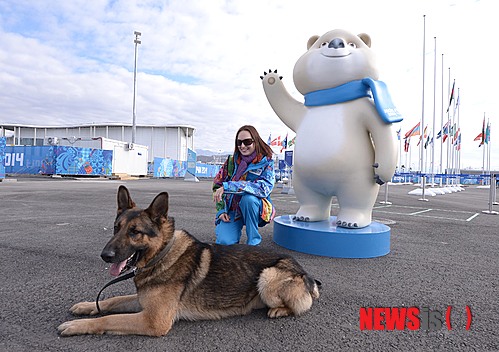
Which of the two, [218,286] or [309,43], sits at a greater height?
[309,43]

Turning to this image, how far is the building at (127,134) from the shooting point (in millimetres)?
36844

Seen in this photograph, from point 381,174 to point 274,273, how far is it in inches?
92.8

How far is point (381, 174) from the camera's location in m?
3.95

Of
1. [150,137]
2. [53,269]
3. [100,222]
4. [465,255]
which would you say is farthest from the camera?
[150,137]

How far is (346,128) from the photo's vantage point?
399cm

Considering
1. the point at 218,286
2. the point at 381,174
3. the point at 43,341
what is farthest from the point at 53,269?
the point at 381,174

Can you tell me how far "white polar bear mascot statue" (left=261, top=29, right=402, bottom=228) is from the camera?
3.92 meters

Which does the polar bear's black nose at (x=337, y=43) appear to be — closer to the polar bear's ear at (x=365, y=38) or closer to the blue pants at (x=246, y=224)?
the polar bear's ear at (x=365, y=38)

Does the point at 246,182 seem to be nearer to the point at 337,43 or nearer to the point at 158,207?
the point at 158,207

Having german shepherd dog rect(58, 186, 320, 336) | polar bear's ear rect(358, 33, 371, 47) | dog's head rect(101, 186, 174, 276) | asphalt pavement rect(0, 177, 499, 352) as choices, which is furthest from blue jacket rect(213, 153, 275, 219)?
polar bear's ear rect(358, 33, 371, 47)

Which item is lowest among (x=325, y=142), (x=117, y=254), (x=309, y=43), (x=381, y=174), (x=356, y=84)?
(x=117, y=254)

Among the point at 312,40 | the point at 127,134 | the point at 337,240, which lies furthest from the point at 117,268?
the point at 127,134

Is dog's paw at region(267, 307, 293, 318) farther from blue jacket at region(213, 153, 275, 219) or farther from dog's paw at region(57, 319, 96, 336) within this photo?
blue jacket at region(213, 153, 275, 219)

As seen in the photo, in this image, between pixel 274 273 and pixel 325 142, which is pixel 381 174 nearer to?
pixel 325 142
